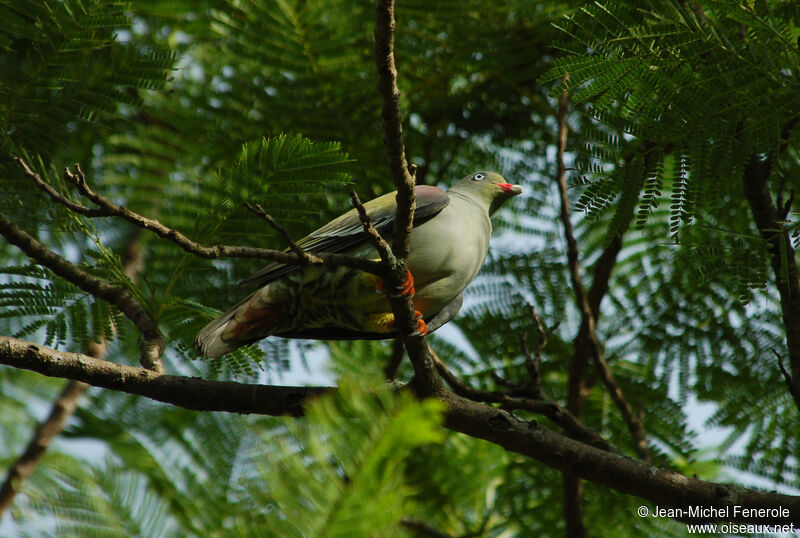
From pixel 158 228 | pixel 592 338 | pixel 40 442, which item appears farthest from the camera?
pixel 40 442

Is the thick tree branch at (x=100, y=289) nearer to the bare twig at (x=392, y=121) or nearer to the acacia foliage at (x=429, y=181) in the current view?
the acacia foliage at (x=429, y=181)

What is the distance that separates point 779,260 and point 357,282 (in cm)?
189

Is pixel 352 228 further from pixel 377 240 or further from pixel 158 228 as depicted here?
pixel 158 228

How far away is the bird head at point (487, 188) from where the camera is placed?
428cm

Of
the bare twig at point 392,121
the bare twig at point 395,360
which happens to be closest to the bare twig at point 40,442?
the bare twig at point 395,360

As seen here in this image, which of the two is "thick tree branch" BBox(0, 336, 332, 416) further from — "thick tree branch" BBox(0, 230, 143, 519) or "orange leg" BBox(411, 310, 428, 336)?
"thick tree branch" BBox(0, 230, 143, 519)

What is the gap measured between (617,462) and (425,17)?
2.66 meters

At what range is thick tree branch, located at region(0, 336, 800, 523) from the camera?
264cm

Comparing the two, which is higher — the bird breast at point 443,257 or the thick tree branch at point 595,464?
the bird breast at point 443,257

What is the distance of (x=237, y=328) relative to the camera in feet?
11.0

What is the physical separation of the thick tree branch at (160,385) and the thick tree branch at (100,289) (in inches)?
4.7

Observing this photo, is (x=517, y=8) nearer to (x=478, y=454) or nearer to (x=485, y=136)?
(x=485, y=136)

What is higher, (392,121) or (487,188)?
(487,188)

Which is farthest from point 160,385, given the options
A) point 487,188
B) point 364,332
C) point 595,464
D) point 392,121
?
point 487,188
